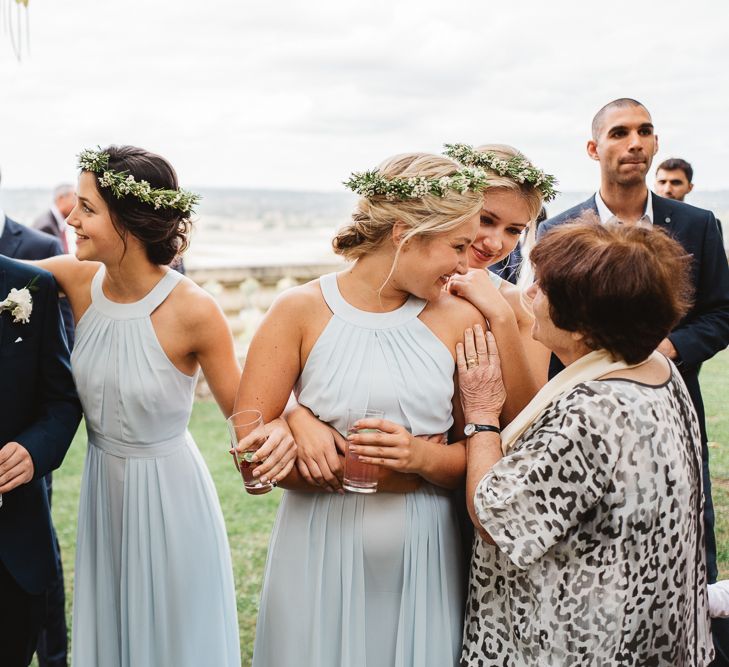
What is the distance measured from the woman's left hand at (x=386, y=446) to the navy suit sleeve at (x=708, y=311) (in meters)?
1.66

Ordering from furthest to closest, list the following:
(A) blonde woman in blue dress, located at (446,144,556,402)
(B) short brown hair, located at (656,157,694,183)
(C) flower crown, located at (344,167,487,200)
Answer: (B) short brown hair, located at (656,157,694,183), (A) blonde woman in blue dress, located at (446,144,556,402), (C) flower crown, located at (344,167,487,200)

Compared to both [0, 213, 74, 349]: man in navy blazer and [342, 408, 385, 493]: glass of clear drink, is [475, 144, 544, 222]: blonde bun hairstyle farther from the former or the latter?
[0, 213, 74, 349]: man in navy blazer

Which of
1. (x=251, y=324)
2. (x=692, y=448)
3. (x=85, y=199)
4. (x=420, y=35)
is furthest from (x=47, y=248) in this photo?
(x=420, y=35)

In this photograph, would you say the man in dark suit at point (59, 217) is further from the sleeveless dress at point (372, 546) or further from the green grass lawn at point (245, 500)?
the sleeveless dress at point (372, 546)

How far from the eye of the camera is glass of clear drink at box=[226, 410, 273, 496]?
6.31 ft

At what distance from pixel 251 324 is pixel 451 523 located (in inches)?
213

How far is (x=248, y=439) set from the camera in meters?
1.92

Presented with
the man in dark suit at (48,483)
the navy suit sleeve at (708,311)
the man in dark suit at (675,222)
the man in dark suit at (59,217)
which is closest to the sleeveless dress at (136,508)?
the man in dark suit at (48,483)

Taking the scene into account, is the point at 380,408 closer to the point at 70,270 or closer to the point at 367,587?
the point at 367,587

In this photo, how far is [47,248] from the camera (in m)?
3.66

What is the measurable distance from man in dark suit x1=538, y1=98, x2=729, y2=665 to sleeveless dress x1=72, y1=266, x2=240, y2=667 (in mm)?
1585

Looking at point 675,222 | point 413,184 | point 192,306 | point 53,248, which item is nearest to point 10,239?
point 53,248

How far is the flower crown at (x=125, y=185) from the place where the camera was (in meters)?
2.43

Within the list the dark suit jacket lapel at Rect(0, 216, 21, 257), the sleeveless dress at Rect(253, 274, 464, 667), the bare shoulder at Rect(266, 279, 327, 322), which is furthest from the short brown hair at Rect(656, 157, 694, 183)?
the dark suit jacket lapel at Rect(0, 216, 21, 257)
